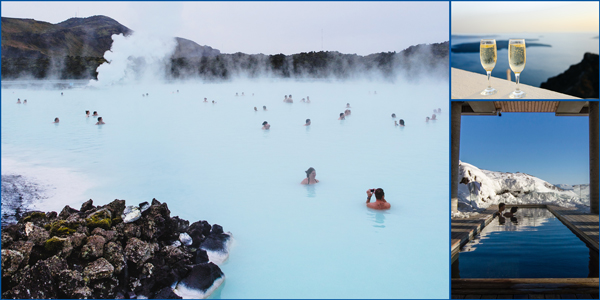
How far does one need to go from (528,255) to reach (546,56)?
Result: 5.64ft

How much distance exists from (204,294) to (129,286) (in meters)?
0.57

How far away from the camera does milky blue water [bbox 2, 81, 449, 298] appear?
3.53 meters

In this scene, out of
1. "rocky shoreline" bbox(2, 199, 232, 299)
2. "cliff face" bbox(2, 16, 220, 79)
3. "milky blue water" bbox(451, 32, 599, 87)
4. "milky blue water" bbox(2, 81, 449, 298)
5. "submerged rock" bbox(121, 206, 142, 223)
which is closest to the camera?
"milky blue water" bbox(451, 32, 599, 87)

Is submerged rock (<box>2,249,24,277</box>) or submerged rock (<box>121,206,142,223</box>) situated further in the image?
submerged rock (<box>121,206,142,223</box>)

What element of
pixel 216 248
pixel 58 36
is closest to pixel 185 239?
pixel 216 248

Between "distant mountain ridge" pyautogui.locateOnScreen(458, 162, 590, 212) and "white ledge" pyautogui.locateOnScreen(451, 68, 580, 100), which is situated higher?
"white ledge" pyautogui.locateOnScreen(451, 68, 580, 100)

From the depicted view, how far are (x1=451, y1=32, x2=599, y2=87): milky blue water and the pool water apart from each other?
4.74ft

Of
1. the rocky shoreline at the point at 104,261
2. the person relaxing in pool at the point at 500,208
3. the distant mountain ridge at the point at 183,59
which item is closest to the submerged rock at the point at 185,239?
the rocky shoreline at the point at 104,261

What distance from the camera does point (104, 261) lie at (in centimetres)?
304

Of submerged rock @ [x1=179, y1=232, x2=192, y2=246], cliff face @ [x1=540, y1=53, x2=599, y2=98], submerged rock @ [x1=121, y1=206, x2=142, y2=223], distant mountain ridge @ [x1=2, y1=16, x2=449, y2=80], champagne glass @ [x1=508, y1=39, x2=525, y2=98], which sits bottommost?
submerged rock @ [x1=179, y1=232, x2=192, y2=246]

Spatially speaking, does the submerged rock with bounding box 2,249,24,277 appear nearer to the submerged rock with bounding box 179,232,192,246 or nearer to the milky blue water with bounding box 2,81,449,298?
the submerged rock with bounding box 179,232,192,246

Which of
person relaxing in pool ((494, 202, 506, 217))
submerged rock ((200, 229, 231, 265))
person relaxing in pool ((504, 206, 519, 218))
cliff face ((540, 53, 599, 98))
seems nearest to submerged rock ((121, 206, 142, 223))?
submerged rock ((200, 229, 231, 265))

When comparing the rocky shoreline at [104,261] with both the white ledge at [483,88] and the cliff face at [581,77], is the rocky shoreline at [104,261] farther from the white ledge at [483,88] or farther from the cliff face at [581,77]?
the cliff face at [581,77]

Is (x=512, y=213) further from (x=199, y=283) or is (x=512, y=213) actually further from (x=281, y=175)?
(x=199, y=283)
